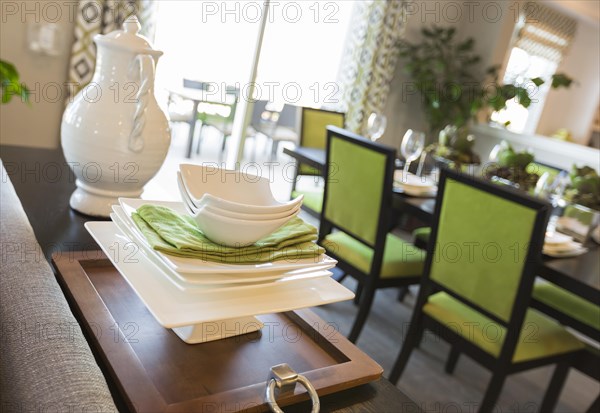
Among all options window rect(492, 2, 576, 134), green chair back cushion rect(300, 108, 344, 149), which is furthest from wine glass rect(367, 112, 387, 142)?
window rect(492, 2, 576, 134)

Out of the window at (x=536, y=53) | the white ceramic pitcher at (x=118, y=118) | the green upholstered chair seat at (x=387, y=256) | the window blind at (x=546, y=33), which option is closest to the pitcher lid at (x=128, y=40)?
the white ceramic pitcher at (x=118, y=118)

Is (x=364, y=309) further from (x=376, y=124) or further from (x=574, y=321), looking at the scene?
(x=376, y=124)

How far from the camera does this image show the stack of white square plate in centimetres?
49

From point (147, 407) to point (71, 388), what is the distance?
0.07 meters

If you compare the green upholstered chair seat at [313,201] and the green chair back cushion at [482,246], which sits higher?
the green chair back cushion at [482,246]

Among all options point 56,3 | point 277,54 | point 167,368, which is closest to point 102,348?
point 167,368

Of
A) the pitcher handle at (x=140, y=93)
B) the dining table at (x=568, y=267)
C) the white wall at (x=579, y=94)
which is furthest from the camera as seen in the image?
the white wall at (x=579, y=94)

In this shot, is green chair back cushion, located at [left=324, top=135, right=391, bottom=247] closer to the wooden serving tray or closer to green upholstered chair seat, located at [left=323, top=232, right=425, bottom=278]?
green upholstered chair seat, located at [left=323, top=232, right=425, bottom=278]

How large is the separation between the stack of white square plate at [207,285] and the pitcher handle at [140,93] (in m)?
0.20

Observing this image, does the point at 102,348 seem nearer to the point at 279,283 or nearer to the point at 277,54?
the point at 279,283

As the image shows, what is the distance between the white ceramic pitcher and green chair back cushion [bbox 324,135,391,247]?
4.00ft

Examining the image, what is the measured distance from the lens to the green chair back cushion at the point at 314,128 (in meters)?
3.00

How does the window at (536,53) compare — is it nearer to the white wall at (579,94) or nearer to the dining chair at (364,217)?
the white wall at (579,94)

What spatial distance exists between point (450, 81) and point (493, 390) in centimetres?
323
